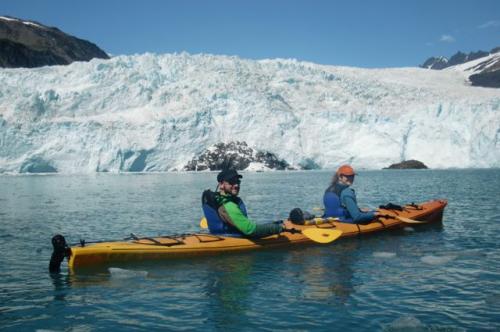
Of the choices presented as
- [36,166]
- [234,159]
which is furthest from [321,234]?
[36,166]

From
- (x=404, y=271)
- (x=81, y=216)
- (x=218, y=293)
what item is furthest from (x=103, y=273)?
(x=81, y=216)

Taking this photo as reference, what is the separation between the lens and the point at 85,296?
21.1 ft

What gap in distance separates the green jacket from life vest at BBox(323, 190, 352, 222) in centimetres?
182

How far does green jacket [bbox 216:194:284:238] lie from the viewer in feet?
27.5

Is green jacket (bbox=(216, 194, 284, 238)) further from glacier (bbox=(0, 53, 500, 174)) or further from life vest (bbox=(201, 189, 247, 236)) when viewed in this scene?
glacier (bbox=(0, 53, 500, 174))

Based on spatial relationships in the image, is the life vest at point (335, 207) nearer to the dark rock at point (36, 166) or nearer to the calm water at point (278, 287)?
the calm water at point (278, 287)

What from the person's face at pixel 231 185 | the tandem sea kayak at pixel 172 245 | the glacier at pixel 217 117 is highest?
the glacier at pixel 217 117

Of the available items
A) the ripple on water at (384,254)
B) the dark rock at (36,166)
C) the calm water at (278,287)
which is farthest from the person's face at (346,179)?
the dark rock at (36,166)

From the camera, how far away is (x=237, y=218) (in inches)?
336

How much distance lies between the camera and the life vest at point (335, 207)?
10.3 m

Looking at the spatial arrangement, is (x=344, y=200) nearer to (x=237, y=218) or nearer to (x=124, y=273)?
(x=237, y=218)

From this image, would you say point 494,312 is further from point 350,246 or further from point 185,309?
point 350,246

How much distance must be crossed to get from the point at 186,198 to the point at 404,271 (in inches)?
531

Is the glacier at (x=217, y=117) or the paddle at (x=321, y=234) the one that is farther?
the glacier at (x=217, y=117)
